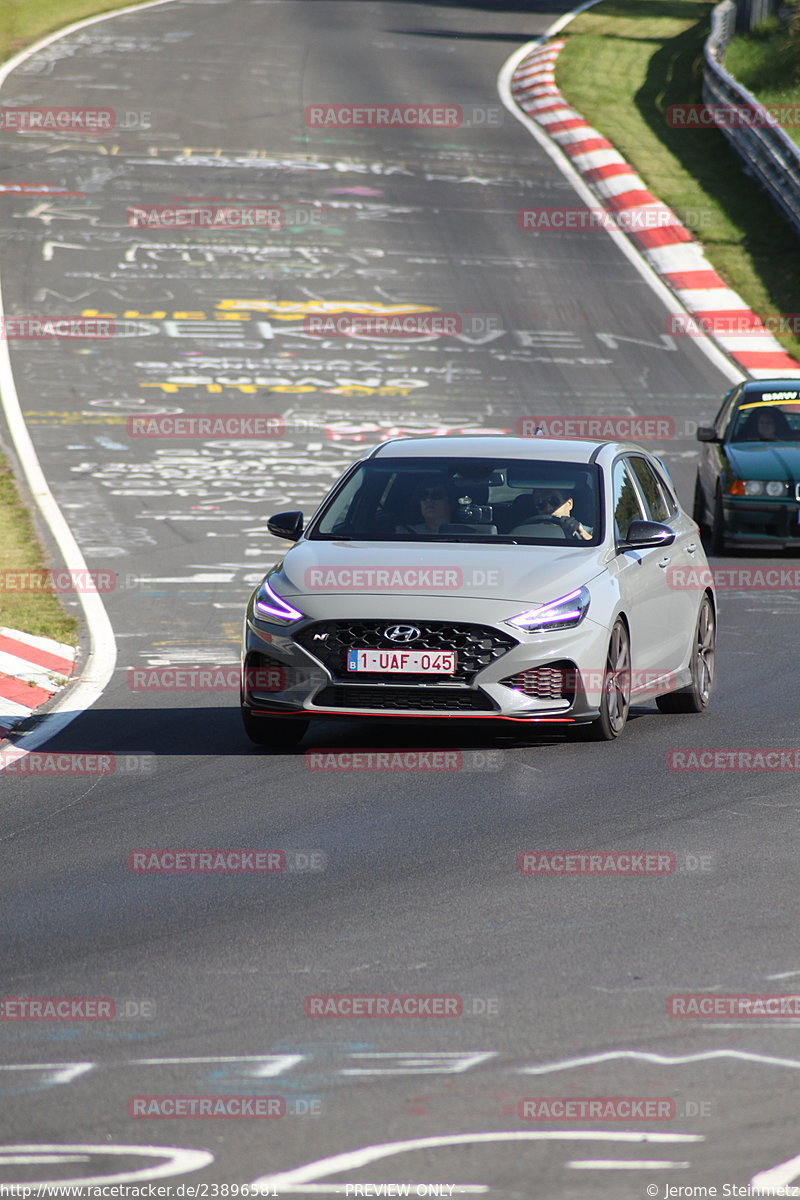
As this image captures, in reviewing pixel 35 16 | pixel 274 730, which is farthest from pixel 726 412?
pixel 35 16

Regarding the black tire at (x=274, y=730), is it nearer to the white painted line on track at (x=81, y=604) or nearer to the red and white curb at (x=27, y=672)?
the white painted line on track at (x=81, y=604)

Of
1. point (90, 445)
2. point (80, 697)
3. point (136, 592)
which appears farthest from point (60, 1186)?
point (90, 445)

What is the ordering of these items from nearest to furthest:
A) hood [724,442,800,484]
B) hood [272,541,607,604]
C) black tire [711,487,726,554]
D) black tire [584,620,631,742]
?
hood [272,541,607,604] → black tire [584,620,631,742] → hood [724,442,800,484] → black tire [711,487,726,554]

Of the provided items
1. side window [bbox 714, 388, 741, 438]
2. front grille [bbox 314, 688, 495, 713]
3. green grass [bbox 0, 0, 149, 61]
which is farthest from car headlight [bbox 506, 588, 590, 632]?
green grass [bbox 0, 0, 149, 61]

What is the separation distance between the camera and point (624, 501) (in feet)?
35.3

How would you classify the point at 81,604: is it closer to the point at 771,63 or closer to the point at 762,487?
the point at 762,487

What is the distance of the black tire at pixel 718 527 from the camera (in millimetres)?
17953

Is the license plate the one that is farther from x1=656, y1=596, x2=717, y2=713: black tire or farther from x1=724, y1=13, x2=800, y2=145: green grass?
x1=724, y1=13, x2=800, y2=145: green grass

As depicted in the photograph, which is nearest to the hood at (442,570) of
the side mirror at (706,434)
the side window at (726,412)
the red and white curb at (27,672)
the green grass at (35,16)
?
the red and white curb at (27,672)

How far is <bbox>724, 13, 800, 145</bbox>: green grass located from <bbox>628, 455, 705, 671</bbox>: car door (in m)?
25.2

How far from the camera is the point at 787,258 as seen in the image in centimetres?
3039

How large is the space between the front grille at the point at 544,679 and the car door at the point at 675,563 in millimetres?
1396

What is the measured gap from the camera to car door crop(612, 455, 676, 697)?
10.2m

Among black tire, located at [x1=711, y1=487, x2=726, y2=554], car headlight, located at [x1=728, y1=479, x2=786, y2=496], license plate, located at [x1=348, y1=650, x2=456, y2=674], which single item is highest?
license plate, located at [x1=348, y1=650, x2=456, y2=674]
